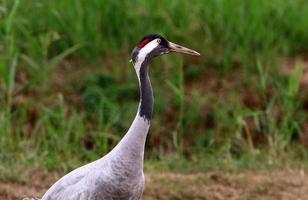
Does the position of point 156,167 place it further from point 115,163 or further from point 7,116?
point 115,163

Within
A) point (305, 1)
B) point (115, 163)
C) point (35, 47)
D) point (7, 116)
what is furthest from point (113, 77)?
point (115, 163)

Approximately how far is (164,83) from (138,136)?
10.8ft

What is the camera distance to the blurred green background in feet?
23.6

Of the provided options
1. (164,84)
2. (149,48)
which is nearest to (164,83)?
(164,84)

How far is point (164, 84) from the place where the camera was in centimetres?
812

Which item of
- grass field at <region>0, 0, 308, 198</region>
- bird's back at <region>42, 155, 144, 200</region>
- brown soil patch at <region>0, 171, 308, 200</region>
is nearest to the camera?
bird's back at <region>42, 155, 144, 200</region>

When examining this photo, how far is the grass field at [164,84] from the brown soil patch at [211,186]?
27cm

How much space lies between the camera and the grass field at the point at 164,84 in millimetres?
7172

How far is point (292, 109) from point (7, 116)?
89.7 inches

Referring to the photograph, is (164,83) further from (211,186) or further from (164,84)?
(211,186)

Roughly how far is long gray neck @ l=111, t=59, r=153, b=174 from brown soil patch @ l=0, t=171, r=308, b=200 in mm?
1412

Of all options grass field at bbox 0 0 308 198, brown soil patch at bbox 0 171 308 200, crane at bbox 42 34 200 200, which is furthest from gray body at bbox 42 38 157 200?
grass field at bbox 0 0 308 198

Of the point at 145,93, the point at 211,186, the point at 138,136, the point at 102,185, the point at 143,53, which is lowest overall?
the point at 211,186

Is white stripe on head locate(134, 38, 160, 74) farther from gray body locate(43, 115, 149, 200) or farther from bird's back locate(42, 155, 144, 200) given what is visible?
bird's back locate(42, 155, 144, 200)
